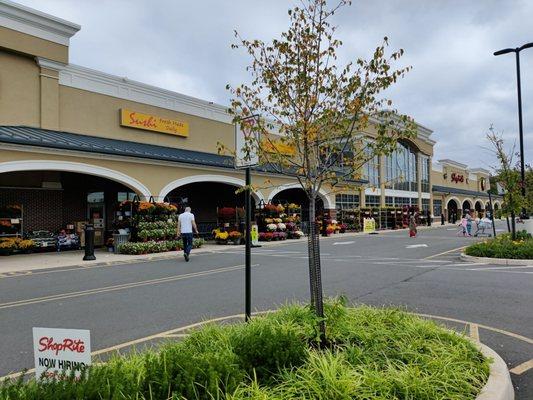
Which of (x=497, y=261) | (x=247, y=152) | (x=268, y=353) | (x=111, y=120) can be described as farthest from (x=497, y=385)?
(x=111, y=120)

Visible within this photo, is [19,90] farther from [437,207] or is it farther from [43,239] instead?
[437,207]

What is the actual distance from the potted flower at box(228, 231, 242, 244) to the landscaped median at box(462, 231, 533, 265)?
480 inches

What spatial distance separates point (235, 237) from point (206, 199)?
23.4ft

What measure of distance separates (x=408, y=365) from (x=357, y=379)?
1.90 feet

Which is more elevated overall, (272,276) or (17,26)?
(17,26)

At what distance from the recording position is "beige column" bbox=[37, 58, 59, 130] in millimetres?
21328

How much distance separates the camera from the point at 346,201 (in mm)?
41312

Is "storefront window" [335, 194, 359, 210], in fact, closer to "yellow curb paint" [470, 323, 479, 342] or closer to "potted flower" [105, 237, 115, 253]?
"potted flower" [105, 237, 115, 253]

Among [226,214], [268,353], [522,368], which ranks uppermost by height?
[226,214]

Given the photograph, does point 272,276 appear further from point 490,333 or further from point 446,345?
point 446,345

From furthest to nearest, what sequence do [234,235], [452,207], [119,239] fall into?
[452,207] < [234,235] < [119,239]

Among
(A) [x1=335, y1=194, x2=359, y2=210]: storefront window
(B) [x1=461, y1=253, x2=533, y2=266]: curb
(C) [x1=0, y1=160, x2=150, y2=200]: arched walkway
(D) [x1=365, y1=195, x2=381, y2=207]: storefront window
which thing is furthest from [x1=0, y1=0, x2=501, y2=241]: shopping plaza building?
(D) [x1=365, y1=195, x2=381, y2=207]: storefront window

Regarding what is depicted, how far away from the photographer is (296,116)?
5.02 m

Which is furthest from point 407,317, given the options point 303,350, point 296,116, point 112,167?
point 112,167
